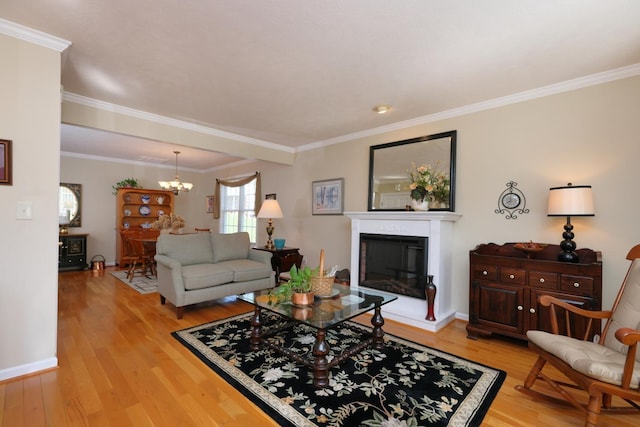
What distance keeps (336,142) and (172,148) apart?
3199 millimetres

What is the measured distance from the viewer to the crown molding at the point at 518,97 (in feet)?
8.34

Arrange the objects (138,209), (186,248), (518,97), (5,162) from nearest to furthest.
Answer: (5,162)
(518,97)
(186,248)
(138,209)

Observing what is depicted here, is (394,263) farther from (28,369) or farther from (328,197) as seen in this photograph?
(28,369)

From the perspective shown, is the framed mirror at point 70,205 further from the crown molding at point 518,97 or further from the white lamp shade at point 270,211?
the crown molding at point 518,97

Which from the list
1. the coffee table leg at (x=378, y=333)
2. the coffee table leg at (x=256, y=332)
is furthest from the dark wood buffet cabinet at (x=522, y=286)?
the coffee table leg at (x=256, y=332)

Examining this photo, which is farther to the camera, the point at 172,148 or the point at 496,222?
the point at 172,148

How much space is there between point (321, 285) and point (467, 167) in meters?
2.20

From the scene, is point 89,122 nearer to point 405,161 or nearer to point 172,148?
point 172,148

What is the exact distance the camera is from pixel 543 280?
8.56 ft

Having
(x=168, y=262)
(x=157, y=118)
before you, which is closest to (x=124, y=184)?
(x=157, y=118)

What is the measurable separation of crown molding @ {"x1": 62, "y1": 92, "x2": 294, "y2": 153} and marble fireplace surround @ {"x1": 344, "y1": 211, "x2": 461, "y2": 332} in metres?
2.36

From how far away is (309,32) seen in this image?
6.75 ft

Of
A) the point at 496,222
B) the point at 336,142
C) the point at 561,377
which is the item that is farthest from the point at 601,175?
the point at 336,142

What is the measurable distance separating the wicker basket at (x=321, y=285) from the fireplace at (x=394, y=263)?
4.24 feet
